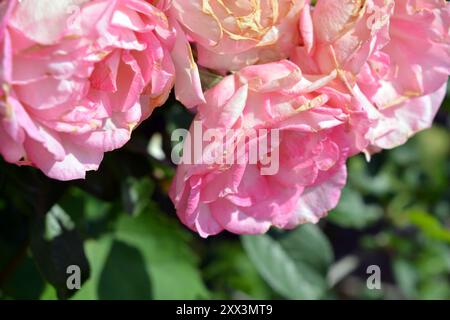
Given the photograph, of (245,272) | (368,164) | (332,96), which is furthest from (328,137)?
(245,272)

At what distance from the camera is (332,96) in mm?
623

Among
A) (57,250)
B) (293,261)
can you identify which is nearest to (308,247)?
(293,261)

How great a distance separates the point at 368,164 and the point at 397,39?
0.55 meters

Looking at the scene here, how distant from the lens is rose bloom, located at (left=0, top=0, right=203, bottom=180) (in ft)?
1.68

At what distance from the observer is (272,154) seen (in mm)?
664

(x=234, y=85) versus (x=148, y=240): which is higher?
(x=234, y=85)

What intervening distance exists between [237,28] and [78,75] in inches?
5.2

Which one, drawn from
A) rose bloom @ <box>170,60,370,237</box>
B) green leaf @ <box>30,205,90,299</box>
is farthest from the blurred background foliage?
rose bloom @ <box>170,60,370,237</box>

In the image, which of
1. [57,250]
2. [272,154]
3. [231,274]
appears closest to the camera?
[272,154]

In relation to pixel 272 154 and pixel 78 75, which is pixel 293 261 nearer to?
pixel 272 154

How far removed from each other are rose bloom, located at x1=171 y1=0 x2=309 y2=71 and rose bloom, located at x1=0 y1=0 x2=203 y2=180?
0.02 metres

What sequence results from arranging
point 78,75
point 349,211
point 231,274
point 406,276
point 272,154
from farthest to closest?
point 406,276, point 231,274, point 349,211, point 272,154, point 78,75

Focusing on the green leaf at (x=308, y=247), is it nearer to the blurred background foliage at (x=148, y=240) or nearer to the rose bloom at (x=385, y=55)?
the blurred background foliage at (x=148, y=240)
